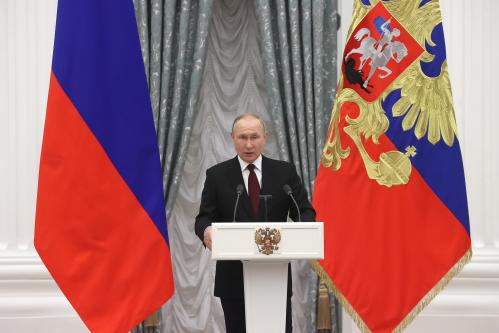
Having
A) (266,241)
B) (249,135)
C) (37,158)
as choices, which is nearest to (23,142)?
(37,158)

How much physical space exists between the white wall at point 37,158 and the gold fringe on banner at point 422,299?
27.9 inches

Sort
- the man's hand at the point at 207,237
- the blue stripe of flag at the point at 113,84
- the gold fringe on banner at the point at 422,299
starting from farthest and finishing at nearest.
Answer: the gold fringe on banner at the point at 422,299 → the blue stripe of flag at the point at 113,84 → the man's hand at the point at 207,237

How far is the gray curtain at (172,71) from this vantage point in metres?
5.26

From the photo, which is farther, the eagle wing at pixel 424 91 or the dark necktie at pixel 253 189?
the eagle wing at pixel 424 91

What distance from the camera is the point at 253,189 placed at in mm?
3807

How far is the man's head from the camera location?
372cm

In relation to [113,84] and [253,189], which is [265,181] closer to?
[253,189]

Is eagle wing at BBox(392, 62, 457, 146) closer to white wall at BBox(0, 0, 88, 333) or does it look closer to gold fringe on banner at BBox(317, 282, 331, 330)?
gold fringe on banner at BBox(317, 282, 331, 330)

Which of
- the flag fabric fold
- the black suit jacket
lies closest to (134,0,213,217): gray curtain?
the flag fabric fold

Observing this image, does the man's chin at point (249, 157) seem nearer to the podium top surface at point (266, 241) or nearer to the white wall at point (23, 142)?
the podium top surface at point (266, 241)

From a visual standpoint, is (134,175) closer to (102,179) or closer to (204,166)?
(102,179)

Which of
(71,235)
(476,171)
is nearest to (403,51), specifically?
(476,171)

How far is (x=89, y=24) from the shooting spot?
3934mm

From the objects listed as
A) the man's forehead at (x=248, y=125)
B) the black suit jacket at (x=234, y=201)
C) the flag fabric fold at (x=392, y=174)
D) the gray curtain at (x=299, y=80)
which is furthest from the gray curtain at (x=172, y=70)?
the man's forehead at (x=248, y=125)
